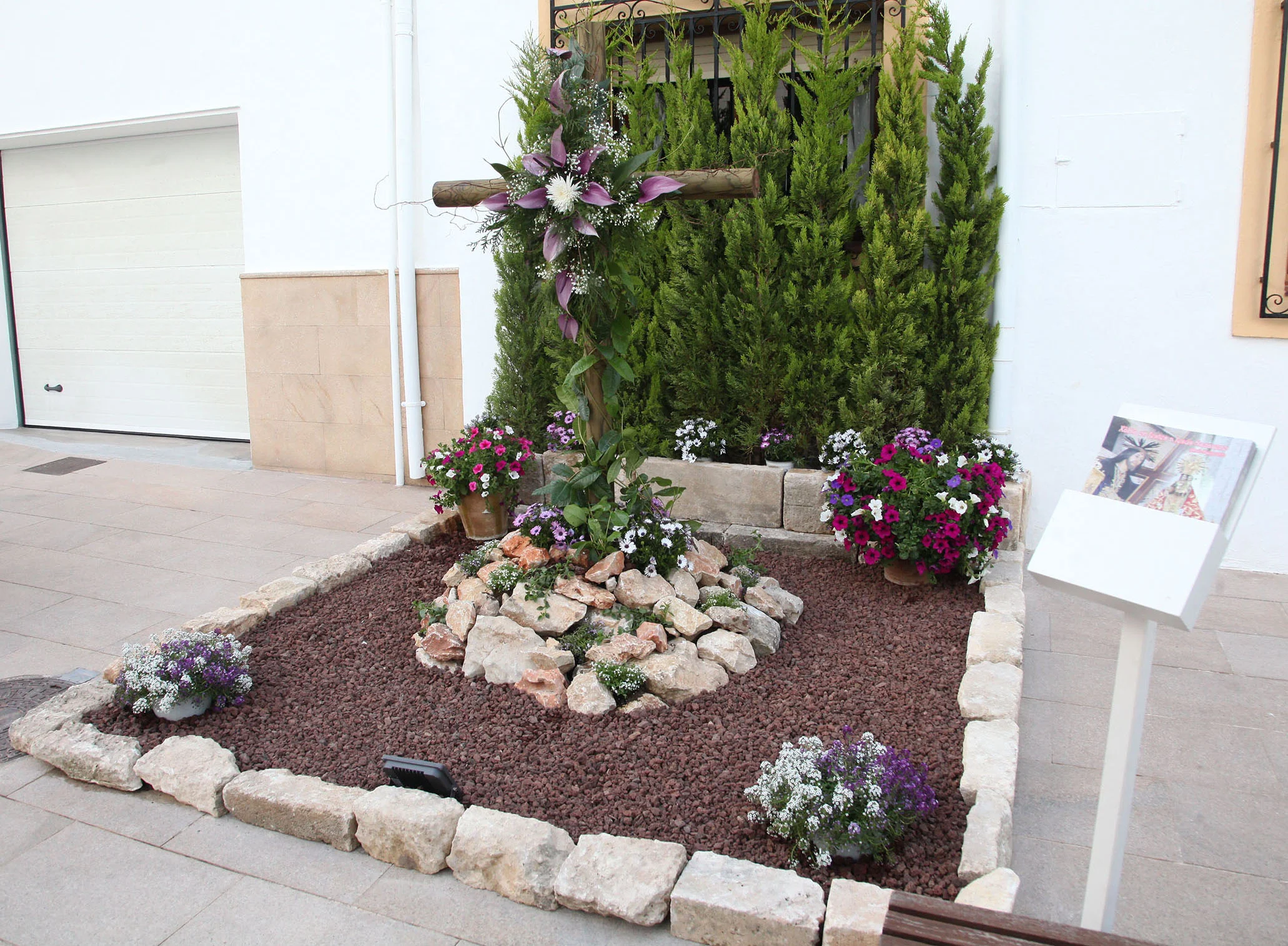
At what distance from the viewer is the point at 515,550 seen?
4.59m

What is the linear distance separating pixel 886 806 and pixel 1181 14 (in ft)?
15.1

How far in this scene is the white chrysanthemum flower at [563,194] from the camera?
12.5ft

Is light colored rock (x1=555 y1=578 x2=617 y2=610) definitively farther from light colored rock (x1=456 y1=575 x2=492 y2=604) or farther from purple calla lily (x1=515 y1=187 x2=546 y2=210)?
purple calla lily (x1=515 y1=187 x2=546 y2=210)

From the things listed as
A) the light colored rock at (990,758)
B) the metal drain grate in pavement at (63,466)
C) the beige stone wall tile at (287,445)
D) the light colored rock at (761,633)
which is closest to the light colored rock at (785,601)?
the light colored rock at (761,633)

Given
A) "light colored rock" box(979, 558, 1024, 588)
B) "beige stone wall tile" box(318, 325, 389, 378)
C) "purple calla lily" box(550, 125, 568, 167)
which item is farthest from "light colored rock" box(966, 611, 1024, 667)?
"beige stone wall tile" box(318, 325, 389, 378)

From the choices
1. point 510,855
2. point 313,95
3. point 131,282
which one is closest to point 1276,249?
point 510,855

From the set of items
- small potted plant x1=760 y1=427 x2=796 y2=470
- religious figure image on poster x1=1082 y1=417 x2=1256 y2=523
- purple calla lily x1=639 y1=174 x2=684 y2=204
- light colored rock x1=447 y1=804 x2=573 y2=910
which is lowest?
light colored rock x1=447 y1=804 x2=573 y2=910

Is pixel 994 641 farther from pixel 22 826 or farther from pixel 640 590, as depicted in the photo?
pixel 22 826

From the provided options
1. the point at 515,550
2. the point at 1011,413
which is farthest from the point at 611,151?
the point at 1011,413

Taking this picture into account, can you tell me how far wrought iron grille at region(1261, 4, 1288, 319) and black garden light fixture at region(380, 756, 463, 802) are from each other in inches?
187

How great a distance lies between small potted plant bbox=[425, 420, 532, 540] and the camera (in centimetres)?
555

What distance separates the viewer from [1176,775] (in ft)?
11.0

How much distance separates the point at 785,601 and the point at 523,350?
288cm

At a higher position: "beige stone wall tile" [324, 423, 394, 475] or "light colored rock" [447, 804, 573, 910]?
"beige stone wall tile" [324, 423, 394, 475]
